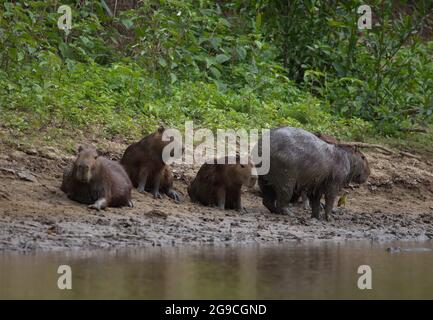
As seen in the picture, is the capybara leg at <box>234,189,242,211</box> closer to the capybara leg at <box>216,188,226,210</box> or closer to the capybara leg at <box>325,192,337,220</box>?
the capybara leg at <box>216,188,226,210</box>

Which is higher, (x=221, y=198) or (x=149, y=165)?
(x=149, y=165)

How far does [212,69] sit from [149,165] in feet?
11.2

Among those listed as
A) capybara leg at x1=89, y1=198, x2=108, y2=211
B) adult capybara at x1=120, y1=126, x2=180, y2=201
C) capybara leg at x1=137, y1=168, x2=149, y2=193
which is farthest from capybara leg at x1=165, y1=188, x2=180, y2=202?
capybara leg at x1=89, y1=198, x2=108, y2=211

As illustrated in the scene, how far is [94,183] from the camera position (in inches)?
413

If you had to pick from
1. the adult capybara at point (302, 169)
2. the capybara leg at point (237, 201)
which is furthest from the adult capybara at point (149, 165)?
the adult capybara at point (302, 169)

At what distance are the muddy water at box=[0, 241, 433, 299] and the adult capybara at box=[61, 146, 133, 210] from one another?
146 centimetres

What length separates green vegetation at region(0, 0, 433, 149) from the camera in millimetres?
12562

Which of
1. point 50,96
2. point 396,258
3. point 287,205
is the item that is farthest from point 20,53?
point 396,258

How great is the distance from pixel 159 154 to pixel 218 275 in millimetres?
3782

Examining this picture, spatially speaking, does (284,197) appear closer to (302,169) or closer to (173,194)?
(302,169)

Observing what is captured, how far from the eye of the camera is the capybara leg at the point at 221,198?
37.5 ft

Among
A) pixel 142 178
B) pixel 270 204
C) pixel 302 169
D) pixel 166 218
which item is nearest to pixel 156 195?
pixel 142 178

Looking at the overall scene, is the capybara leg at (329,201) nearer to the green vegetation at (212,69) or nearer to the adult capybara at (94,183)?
the adult capybara at (94,183)
